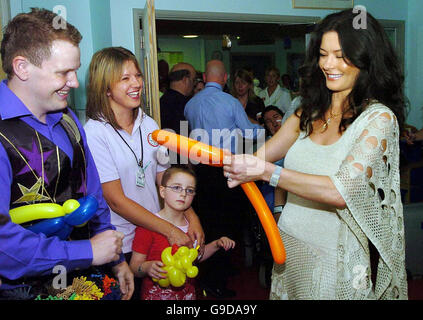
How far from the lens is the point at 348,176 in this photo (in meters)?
1.34

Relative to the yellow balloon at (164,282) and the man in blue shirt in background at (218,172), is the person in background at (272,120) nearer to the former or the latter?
the man in blue shirt in background at (218,172)

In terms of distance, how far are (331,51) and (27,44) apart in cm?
102

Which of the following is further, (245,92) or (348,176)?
(245,92)

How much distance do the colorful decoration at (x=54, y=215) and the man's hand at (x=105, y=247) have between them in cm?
10

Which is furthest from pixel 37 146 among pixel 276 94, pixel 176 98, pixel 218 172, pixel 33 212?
pixel 276 94

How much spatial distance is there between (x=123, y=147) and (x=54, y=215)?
82 centimetres

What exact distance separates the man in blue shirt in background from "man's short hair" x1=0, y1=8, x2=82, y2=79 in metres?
2.13

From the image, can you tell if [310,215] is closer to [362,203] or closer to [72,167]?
[362,203]

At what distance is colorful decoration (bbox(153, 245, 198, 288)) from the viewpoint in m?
1.72

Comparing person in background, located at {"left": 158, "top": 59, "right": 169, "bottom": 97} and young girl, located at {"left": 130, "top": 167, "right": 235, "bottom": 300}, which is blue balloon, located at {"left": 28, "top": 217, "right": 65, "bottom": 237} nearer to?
young girl, located at {"left": 130, "top": 167, "right": 235, "bottom": 300}

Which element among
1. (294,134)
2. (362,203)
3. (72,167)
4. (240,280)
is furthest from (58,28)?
(240,280)

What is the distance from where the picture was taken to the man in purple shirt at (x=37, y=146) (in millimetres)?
1078

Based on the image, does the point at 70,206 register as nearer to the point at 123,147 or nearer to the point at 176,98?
the point at 123,147

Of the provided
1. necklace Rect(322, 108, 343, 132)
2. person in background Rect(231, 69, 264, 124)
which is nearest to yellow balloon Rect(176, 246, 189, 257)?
necklace Rect(322, 108, 343, 132)
